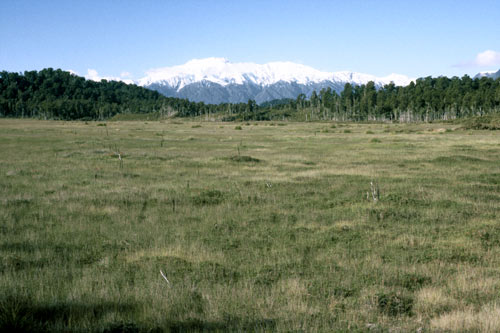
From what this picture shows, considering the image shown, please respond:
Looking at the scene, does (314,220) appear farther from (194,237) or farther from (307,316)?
(307,316)

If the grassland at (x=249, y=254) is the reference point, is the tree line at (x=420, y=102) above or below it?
above

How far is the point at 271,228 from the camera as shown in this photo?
1239 centimetres

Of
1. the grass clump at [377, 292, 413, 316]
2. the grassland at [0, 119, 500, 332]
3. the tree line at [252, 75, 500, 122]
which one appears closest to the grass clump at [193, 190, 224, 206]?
the grassland at [0, 119, 500, 332]

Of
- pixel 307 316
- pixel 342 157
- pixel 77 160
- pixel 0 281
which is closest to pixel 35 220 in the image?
pixel 0 281

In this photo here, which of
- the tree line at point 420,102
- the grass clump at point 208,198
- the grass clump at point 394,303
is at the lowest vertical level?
the grass clump at point 394,303

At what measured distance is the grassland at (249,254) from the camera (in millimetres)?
6527

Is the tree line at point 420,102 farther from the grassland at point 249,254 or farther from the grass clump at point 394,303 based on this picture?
the grass clump at point 394,303

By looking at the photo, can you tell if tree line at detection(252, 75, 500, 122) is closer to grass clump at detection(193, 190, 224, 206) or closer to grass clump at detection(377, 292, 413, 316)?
grass clump at detection(193, 190, 224, 206)

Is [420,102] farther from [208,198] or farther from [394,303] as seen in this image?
[394,303]

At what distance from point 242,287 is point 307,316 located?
5.69 feet

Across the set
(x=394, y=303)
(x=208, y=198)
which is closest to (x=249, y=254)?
(x=394, y=303)

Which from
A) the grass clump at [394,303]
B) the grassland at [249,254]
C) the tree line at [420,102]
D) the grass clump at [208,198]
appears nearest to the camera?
the grassland at [249,254]

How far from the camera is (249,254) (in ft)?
33.0

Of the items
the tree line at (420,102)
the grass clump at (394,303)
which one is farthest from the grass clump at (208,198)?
the tree line at (420,102)
